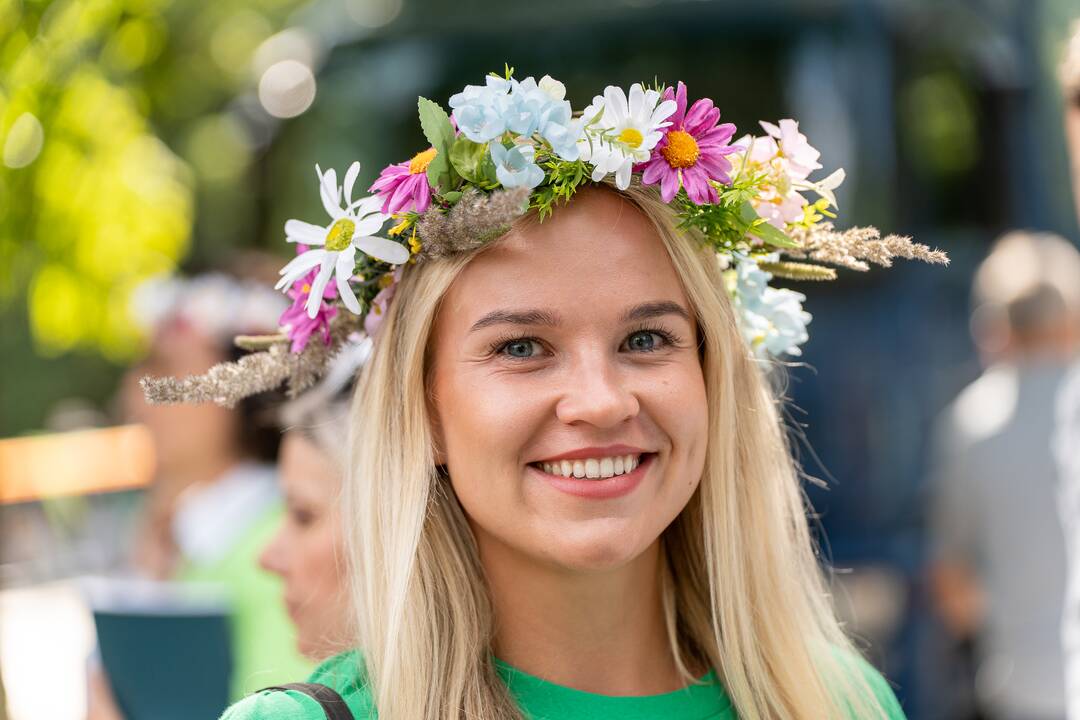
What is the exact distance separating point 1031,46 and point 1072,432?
4.34m

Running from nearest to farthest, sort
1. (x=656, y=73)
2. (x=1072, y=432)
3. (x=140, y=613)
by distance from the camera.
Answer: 1. (x=1072, y=432)
2. (x=140, y=613)
3. (x=656, y=73)

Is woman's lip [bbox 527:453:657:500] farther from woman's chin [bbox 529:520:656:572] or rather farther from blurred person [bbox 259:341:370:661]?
blurred person [bbox 259:341:370:661]

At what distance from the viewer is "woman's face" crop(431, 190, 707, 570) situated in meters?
1.92

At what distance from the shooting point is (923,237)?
258 inches

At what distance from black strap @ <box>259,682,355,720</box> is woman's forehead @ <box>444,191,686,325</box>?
56 centimetres

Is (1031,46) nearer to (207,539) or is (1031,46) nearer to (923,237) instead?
(923,237)

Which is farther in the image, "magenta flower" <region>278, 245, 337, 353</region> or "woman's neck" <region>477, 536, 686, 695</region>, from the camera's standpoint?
"magenta flower" <region>278, 245, 337, 353</region>

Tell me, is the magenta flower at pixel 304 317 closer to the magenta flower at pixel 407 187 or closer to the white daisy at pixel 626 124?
the magenta flower at pixel 407 187

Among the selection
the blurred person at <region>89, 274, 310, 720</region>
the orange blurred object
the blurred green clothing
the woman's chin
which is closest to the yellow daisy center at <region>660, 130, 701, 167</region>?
the woman's chin

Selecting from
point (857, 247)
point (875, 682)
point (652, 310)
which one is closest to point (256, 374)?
point (652, 310)

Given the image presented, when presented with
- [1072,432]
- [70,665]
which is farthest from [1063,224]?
[70,665]

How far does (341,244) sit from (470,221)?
240 mm

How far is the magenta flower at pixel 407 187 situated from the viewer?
199 cm

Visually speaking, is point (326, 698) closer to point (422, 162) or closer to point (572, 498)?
point (572, 498)
